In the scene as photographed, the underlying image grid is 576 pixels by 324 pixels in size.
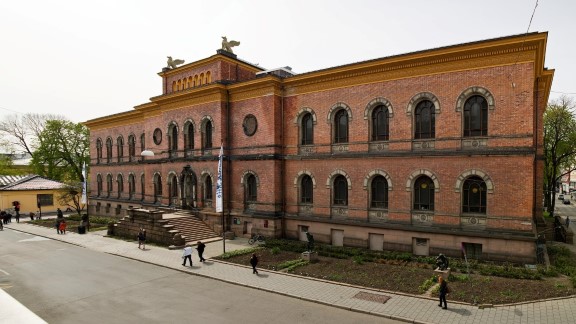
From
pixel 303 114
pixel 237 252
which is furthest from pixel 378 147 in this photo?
pixel 237 252

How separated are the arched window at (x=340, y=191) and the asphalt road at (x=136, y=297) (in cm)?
1029

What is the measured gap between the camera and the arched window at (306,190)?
83.6ft

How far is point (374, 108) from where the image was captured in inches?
890

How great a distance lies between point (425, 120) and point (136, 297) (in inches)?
732

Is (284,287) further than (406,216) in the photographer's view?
No

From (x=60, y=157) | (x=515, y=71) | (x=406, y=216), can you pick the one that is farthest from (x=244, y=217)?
(x=60, y=157)

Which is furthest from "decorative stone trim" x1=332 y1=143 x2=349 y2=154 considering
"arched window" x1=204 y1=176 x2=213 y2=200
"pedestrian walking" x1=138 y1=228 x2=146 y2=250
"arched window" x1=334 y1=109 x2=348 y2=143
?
"pedestrian walking" x1=138 y1=228 x2=146 y2=250

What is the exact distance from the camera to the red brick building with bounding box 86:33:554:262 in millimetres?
18141

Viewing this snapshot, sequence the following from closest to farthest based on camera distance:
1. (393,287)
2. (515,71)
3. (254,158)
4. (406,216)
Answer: (393,287) < (515,71) < (406,216) < (254,158)

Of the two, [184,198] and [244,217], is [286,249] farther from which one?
[184,198]

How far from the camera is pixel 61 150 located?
57.4 metres

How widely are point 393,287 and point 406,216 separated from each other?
669 centimetres

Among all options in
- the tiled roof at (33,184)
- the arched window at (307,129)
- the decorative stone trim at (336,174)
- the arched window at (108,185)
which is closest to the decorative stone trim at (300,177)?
the decorative stone trim at (336,174)

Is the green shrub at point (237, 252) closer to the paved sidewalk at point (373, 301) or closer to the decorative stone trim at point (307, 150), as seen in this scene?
the paved sidewalk at point (373, 301)
